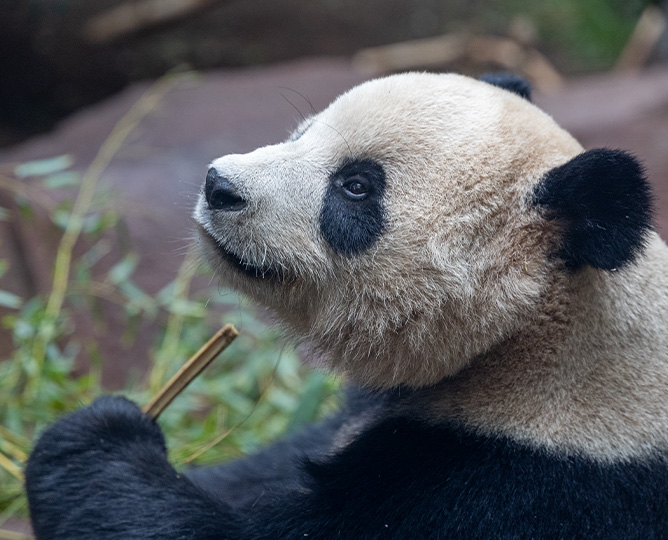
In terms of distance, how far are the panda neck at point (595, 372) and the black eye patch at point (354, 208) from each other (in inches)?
20.3

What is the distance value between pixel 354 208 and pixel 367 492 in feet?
2.61

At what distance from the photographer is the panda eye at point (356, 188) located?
2.09 metres

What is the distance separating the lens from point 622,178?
1804mm

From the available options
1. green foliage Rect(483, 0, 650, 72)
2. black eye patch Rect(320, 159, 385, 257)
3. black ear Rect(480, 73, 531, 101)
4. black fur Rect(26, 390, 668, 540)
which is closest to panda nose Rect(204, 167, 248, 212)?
black eye patch Rect(320, 159, 385, 257)

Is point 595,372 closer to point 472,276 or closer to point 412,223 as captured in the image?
point 472,276

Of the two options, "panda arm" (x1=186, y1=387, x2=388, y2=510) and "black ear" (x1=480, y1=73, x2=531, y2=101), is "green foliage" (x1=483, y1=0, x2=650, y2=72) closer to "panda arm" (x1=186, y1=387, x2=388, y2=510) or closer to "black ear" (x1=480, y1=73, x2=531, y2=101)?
"black ear" (x1=480, y1=73, x2=531, y2=101)

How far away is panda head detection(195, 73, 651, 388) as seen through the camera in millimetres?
2012

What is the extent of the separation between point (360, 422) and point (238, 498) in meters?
0.62

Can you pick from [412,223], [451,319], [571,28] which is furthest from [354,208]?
[571,28]

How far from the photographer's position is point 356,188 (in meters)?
2.10

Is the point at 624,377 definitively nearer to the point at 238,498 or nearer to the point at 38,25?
the point at 238,498

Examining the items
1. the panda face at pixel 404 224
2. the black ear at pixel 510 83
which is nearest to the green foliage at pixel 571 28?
the black ear at pixel 510 83

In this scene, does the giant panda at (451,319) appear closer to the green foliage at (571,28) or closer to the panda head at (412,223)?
the panda head at (412,223)

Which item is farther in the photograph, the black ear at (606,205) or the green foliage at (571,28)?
the green foliage at (571,28)
